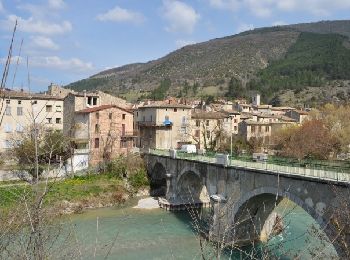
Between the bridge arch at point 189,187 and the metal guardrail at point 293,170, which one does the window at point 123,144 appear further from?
the metal guardrail at point 293,170

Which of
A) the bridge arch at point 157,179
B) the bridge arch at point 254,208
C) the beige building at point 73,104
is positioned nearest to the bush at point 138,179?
the bridge arch at point 157,179

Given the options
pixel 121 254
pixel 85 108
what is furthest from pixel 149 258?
pixel 85 108

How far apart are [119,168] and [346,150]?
31204 mm

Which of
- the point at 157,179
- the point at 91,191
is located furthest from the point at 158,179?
the point at 91,191

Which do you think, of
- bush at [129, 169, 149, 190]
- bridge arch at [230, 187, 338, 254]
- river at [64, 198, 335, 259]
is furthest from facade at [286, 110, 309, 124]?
bridge arch at [230, 187, 338, 254]

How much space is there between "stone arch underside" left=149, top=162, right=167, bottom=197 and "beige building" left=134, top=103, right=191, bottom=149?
8900mm

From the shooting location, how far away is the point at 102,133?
162 ft

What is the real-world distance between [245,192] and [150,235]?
25.4 ft

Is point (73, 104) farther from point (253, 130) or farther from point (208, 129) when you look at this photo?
point (253, 130)

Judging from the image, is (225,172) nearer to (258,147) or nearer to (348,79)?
(258,147)

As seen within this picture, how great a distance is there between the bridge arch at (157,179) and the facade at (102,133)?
17.2 ft

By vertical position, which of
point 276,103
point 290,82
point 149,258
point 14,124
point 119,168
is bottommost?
point 149,258

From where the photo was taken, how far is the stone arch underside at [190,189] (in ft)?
132

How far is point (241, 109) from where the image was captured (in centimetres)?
8581
